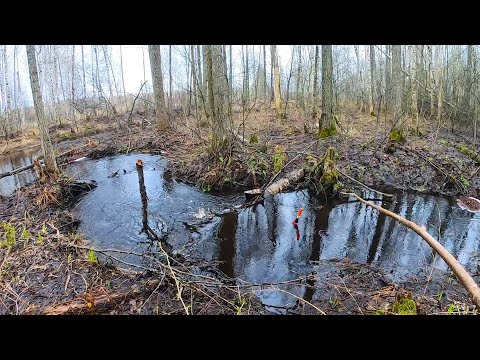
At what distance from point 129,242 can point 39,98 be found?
524 cm

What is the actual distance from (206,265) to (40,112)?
260 inches

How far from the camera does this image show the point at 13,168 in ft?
47.9

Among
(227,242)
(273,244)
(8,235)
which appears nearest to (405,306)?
(273,244)

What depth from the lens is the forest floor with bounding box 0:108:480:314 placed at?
460 centimetres

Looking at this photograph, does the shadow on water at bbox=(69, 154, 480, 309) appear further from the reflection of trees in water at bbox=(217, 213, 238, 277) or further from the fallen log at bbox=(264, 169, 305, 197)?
the fallen log at bbox=(264, 169, 305, 197)

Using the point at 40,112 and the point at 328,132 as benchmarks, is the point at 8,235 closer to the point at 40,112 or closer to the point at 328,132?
the point at 40,112

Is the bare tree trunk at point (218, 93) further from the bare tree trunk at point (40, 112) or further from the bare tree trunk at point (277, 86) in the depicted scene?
the bare tree trunk at point (277, 86)

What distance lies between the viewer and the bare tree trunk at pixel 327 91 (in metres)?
12.4

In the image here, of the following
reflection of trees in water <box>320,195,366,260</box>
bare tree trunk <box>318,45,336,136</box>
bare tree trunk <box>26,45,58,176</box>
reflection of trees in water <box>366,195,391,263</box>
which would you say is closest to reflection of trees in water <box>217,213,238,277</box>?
reflection of trees in water <box>320,195,366,260</box>

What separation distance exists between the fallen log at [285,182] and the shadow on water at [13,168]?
8.36 metres

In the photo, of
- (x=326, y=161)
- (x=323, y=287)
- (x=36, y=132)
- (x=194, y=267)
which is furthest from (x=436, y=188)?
(x=36, y=132)
